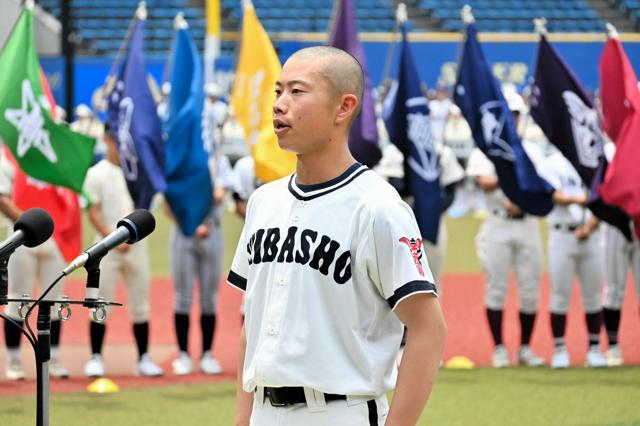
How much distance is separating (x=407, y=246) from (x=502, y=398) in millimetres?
5943

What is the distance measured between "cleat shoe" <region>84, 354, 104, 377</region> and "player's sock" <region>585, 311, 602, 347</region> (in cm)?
407

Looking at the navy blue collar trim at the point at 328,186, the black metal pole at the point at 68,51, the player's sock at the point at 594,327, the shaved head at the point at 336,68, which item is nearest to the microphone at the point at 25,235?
the navy blue collar trim at the point at 328,186

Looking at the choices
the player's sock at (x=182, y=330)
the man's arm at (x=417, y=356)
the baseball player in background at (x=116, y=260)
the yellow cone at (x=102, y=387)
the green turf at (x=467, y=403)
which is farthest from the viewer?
the player's sock at (x=182, y=330)

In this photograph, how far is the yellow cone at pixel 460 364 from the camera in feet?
33.9

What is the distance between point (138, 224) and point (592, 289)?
23.9ft

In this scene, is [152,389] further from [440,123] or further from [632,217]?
[440,123]

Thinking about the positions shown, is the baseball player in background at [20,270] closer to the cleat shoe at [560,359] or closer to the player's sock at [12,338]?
the player's sock at [12,338]

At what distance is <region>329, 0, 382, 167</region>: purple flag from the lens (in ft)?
33.4

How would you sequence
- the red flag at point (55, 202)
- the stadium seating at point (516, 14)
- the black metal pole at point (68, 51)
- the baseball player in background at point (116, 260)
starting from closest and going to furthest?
the red flag at point (55, 202) → the baseball player in background at point (116, 260) → the black metal pole at point (68, 51) → the stadium seating at point (516, 14)

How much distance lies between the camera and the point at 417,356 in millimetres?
3330

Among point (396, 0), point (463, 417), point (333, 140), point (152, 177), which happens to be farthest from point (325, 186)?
point (396, 0)

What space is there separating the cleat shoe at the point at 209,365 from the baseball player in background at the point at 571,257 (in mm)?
2809

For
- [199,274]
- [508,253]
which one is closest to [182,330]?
[199,274]

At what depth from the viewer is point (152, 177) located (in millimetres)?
9922
